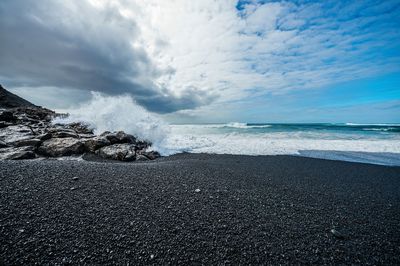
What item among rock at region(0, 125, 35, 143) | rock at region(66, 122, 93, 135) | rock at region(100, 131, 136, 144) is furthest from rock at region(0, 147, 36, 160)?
rock at region(66, 122, 93, 135)

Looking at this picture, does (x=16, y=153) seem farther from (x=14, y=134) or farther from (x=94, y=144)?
(x=14, y=134)

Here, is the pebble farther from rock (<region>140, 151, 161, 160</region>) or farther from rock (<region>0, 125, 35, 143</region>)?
rock (<region>0, 125, 35, 143</region>)

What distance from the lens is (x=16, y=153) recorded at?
17.3ft

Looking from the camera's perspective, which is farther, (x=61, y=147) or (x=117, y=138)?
(x=117, y=138)

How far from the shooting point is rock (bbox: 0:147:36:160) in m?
5.00

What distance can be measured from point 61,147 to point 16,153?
1.24 metres

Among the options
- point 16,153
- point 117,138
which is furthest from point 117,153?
point 16,153

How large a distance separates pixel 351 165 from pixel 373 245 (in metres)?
5.87

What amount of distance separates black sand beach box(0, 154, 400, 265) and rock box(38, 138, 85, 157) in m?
2.62

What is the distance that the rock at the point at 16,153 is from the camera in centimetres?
500

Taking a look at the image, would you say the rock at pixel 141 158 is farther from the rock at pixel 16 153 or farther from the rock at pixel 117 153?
the rock at pixel 16 153

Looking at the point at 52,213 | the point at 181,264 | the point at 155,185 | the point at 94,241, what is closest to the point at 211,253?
the point at 181,264

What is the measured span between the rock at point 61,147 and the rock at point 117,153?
754 mm

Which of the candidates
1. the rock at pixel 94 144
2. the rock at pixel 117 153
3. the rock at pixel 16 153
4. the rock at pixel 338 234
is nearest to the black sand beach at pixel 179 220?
the rock at pixel 338 234
